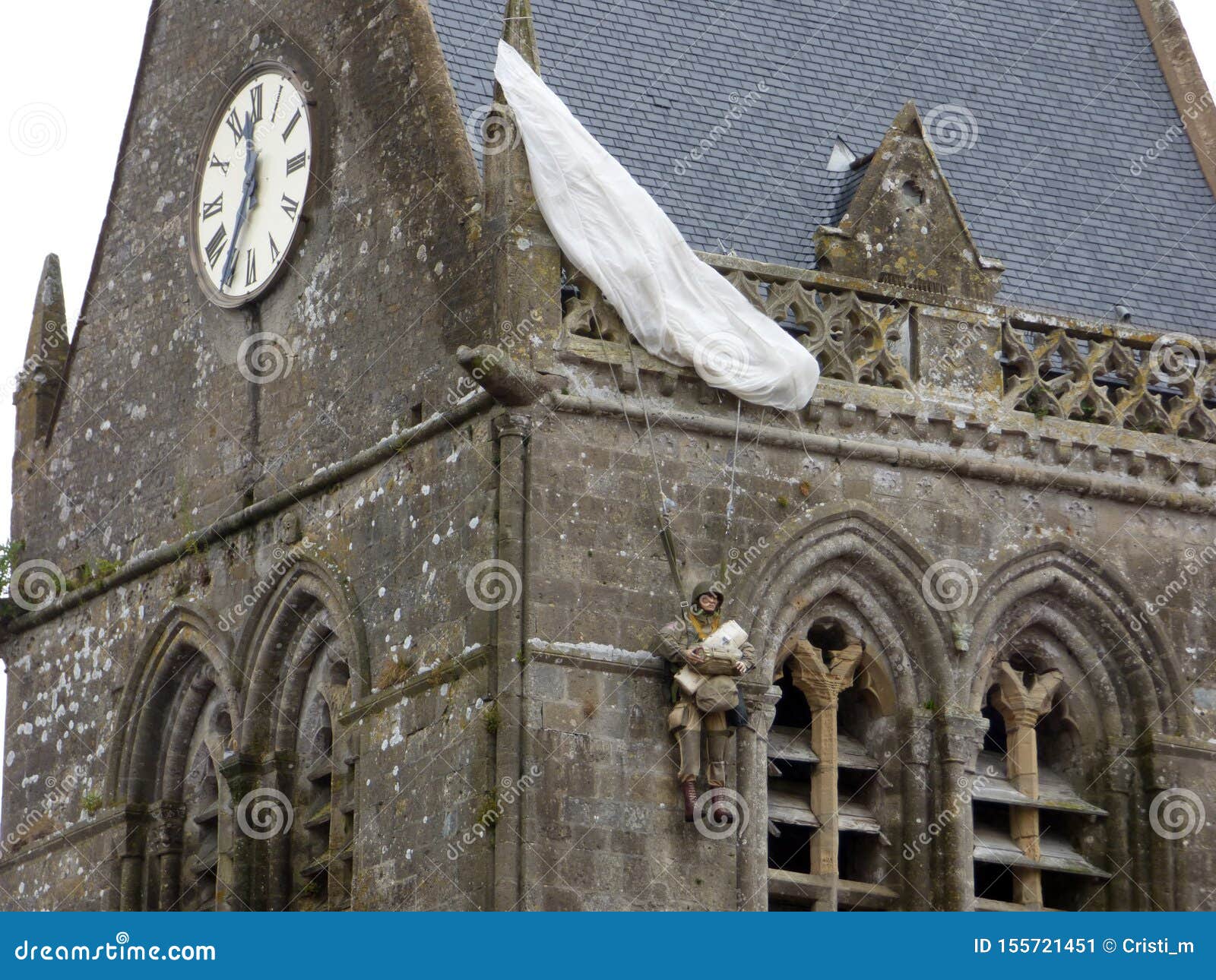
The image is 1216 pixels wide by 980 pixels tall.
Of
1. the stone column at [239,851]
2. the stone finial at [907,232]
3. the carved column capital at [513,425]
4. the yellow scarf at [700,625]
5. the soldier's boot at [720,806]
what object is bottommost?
the soldier's boot at [720,806]

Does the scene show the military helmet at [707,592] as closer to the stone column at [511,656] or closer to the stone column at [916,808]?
the stone column at [511,656]

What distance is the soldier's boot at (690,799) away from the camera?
28.5 metres

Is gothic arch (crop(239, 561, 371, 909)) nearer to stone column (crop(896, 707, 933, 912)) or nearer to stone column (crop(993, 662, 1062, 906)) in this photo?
stone column (crop(896, 707, 933, 912))

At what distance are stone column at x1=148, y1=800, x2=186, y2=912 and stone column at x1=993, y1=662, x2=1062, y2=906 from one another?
741 cm

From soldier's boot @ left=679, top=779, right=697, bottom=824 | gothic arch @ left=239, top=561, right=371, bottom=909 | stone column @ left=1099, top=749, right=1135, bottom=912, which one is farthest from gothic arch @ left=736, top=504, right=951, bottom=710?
gothic arch @ left=239, top=561, right=371, bottom=909

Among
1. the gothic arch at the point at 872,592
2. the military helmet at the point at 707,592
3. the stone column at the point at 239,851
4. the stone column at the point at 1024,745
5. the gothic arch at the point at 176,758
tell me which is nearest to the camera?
the military helmet at the point at 707,592

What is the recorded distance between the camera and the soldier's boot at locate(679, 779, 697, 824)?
93.6ft

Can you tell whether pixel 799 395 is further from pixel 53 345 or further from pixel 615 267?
pixel 53 345

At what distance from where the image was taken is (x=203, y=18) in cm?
3506

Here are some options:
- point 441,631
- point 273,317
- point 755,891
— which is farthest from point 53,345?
point 755,891

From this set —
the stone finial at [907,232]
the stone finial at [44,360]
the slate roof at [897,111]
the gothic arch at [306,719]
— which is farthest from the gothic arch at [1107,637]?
the stone finial at [44,360]

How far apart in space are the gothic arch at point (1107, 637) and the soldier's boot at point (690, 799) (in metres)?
3.84

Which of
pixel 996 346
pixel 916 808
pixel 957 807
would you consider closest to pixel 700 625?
pixel 916 808

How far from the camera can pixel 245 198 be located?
33469 millimetres
